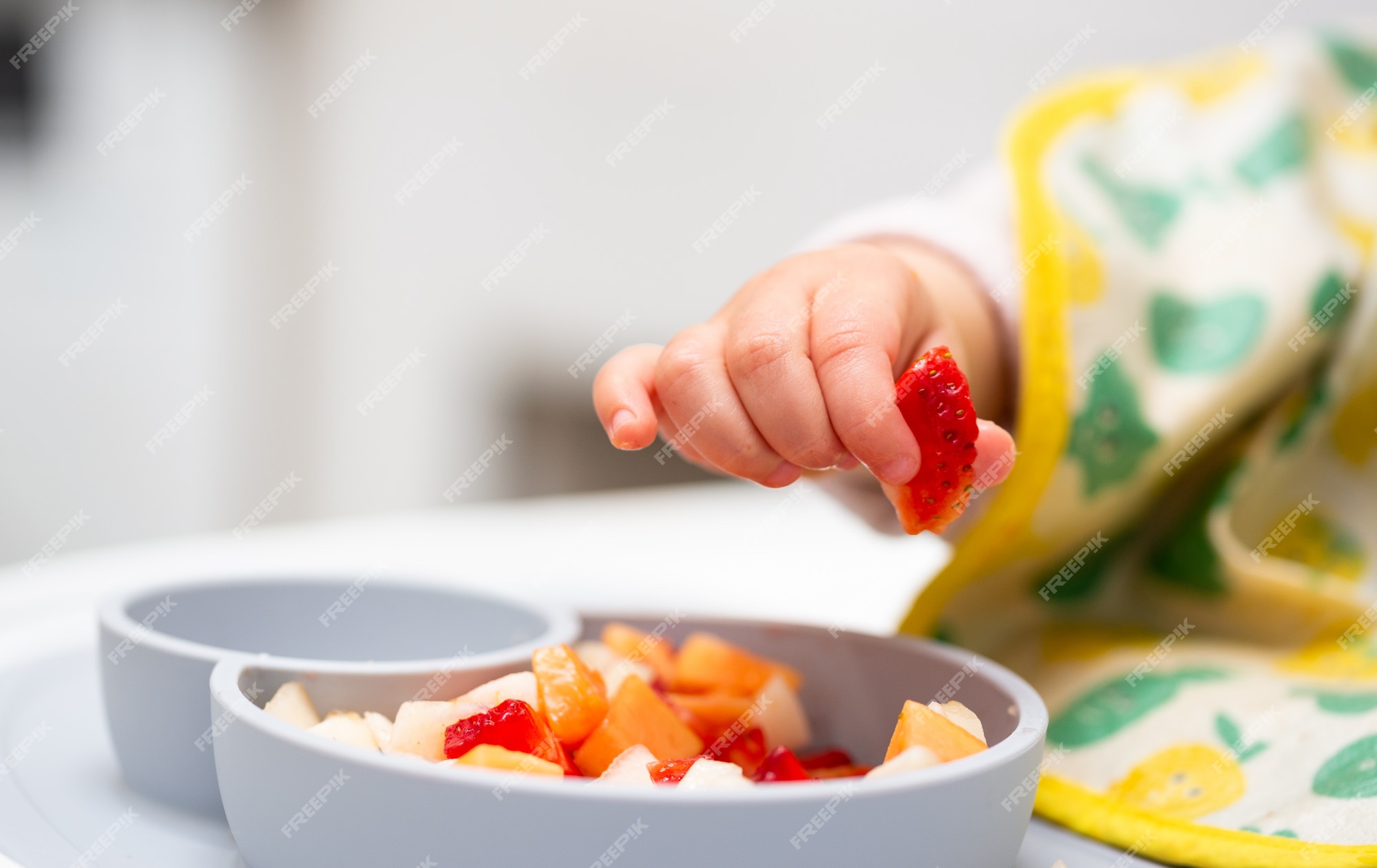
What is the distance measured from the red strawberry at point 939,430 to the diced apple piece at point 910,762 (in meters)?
0.10

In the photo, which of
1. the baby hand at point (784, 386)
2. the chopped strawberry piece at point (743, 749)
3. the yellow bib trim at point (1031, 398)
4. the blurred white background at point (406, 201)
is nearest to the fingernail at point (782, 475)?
the baby hand at point (784, 386)

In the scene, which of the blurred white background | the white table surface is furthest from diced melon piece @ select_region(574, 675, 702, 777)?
the blurred white background

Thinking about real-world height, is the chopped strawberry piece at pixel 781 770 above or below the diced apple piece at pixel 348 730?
below

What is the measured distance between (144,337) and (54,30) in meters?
0.46

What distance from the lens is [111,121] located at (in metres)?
1.63

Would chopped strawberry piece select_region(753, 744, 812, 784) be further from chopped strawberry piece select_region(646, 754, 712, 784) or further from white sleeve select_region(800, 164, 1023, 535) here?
white sleeve select_region(800, 164, 1023, 535)

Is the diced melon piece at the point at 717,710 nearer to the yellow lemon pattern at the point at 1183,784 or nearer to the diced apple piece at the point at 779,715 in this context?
the diced apple piece at the point at 779,715

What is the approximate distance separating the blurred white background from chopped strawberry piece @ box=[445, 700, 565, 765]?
1456mm

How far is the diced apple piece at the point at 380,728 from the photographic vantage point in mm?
378

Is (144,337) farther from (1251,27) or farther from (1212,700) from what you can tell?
(1251,27)

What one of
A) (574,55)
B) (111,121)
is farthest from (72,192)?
(574,55)

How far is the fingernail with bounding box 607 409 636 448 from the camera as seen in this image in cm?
39

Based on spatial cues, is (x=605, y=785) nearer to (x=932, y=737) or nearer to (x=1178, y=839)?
(x=932, y=737)

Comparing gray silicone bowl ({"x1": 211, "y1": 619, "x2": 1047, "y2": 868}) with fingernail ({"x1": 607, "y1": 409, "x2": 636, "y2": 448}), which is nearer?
gray silicone bowl ({"x1": 211, "y1": 619, "x2": 1047, "y2": 868})
